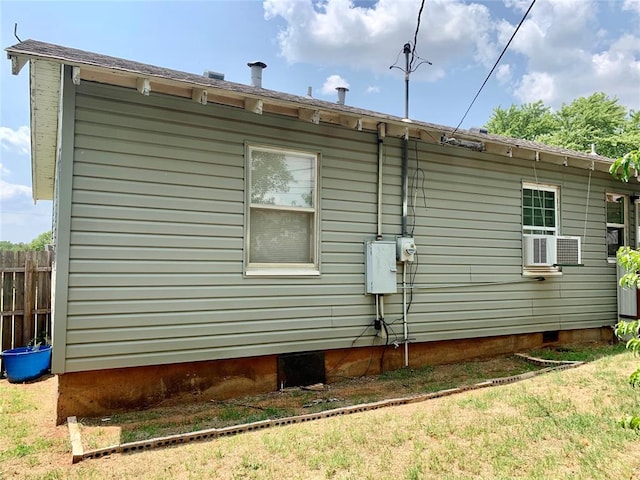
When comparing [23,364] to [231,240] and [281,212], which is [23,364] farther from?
[281,212]

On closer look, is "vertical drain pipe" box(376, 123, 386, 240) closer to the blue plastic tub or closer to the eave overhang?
the eave overhang

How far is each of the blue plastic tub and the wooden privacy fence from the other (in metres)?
0.65

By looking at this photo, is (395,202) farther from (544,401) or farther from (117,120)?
(117,120)

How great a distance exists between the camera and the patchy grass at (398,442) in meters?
2.76

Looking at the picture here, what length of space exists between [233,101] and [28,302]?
4.42m

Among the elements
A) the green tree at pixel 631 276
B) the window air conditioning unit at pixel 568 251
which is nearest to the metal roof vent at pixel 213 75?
the green tree at pixel 631 276

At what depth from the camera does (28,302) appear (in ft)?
19.8

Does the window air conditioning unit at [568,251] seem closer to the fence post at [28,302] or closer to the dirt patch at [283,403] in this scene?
the dirt patch at [283,403]

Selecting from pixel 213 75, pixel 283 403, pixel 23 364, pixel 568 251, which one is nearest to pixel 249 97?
pixel 213 75

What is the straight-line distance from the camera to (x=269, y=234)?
482 cm

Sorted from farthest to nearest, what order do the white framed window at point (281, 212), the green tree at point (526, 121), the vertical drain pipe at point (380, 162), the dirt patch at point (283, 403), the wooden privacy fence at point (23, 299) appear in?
1. the green tree at point (526, 121)
2. the wooden privacy fence at point (23, 299)
3. the vertical drain pipe at point (380, 162)
4. the white framed window at point (281, 212)
5. the dirt patch at point (283, 403)

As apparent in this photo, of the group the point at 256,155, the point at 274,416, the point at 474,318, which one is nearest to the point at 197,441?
the point at 274,416

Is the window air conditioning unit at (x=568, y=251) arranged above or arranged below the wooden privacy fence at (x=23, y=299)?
above

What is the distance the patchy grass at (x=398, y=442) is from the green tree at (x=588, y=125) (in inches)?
949
